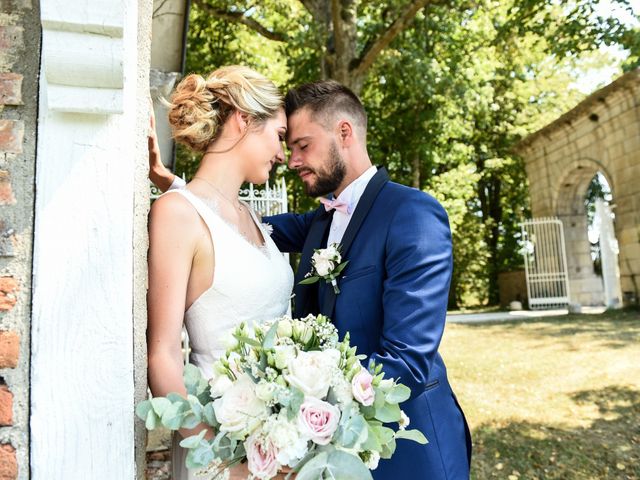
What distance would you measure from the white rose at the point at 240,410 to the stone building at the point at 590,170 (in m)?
13.8

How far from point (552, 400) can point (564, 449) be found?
135 cm

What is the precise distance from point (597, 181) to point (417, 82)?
1660 cm

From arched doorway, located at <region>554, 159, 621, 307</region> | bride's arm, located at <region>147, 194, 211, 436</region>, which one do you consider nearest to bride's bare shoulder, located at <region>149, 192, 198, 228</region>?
bride's arm, located at <region>147, 194, 211, 436</region>

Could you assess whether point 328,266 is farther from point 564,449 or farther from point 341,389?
point 564,449

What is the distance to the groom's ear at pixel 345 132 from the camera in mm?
2863

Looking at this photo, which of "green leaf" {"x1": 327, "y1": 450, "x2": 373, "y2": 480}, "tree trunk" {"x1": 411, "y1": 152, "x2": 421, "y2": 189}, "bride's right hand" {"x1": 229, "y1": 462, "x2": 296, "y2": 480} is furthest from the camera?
"tree trunk" {"x1": 411, "y1": 152, "x2": 421, "y2": 189}

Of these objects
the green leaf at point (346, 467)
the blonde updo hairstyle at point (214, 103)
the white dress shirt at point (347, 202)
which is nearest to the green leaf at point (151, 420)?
the green leaf at point (346, 467)

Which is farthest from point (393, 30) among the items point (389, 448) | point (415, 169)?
point (415, 169)

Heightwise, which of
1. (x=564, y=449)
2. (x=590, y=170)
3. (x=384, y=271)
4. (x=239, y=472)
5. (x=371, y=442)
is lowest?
(x=564, y=449)

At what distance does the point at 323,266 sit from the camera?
239 cm

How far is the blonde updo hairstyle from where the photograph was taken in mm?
2357

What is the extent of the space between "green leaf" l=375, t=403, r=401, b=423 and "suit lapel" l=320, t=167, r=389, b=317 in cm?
84

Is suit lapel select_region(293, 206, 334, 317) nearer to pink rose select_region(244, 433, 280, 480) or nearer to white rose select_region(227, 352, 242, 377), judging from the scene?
white rose select_region(227, 352, 242, 377)

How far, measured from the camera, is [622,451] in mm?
5500
